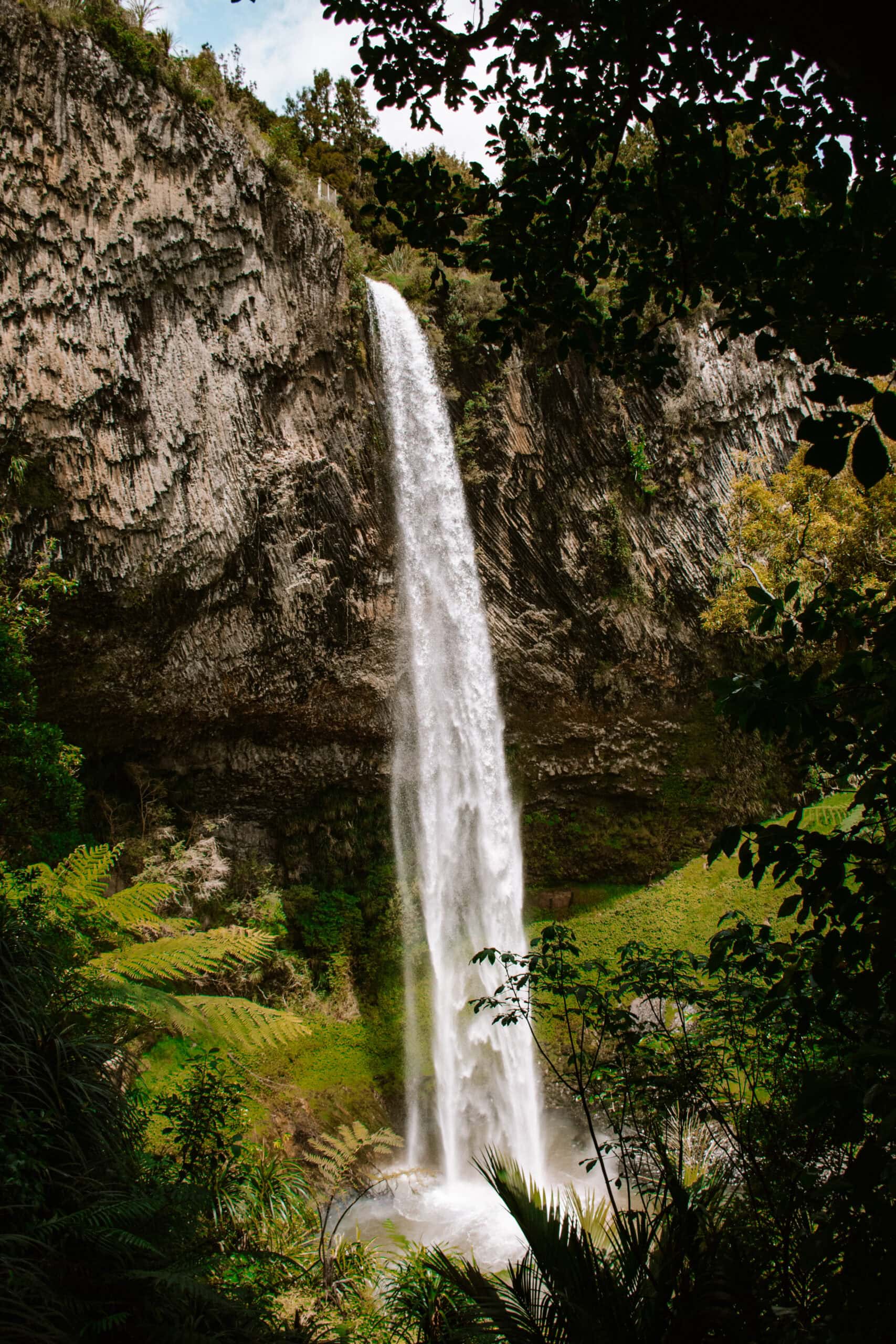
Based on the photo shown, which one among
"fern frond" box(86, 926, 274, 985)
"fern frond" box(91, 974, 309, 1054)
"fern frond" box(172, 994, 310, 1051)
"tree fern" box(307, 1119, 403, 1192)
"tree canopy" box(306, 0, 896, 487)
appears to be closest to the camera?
"tree canopy" box(306, 0, 896, 487)

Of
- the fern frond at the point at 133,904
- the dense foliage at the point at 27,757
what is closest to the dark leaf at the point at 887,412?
the fern frond at the point at 133,904

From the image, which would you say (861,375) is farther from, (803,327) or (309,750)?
(309,750)

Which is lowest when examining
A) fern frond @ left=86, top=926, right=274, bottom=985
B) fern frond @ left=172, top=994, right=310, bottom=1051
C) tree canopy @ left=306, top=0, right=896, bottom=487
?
fern frond @ left=172, top=994, right=310, bottom=1051

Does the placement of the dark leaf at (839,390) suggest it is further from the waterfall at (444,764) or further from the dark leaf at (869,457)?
the waterfall at (444,764)

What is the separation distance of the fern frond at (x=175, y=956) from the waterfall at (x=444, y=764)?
5511 millimetres

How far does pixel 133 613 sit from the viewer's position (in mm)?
9117

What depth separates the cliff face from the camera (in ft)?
25.9

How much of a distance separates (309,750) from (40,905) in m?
7.51

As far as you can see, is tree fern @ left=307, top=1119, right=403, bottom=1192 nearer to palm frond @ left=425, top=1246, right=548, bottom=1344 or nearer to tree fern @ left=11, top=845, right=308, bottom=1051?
tree fern @ left=11, top=845, right=308, bottom=1051

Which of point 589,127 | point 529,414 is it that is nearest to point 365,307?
point 529,414

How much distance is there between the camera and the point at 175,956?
16.3ft

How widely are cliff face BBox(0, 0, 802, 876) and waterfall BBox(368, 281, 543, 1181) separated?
44 cm

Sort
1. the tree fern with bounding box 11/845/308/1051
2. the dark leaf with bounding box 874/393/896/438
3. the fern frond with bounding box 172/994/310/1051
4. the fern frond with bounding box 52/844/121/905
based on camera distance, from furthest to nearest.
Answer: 1. the fern frond with bounding box 172/994/310/1051
2. the fern frond with bounding box 52/844/121/905
3. the tree fern with bounding box 11/845/308/1051
4. the dark leaf with bounding box 874/393/896/438

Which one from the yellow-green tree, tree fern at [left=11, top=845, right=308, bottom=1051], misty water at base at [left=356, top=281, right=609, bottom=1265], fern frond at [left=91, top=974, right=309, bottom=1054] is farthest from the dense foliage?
the yellow-green tree
